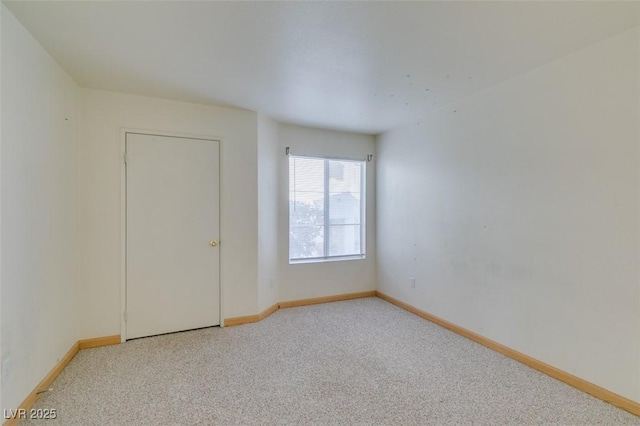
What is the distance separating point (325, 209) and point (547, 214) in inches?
99.1

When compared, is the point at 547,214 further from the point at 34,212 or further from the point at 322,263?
the point at 34,212

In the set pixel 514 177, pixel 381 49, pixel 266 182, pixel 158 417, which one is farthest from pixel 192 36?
pixel 514 177

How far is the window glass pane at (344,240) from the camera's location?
4250 mm

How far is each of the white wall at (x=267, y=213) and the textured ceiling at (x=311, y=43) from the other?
76 centimetres

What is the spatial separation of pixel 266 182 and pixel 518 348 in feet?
9.88

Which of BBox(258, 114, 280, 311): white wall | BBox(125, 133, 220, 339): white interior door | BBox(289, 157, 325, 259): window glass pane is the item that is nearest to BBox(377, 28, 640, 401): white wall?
BBox(289, 157, 325, 259): window glass pane

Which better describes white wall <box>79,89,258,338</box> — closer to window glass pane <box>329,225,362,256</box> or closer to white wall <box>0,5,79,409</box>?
white wall <box>0,5,79,409</box>

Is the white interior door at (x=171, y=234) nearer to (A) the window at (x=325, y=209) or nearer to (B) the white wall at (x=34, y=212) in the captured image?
(B) the white wall at (x=34, y=212)

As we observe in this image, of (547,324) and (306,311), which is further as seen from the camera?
(306,311)

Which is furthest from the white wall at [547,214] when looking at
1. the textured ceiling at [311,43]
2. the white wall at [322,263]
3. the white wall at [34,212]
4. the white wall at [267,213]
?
the white wall at [34,212]

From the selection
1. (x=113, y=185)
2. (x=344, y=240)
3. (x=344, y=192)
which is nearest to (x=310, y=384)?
(x=344, y=240)

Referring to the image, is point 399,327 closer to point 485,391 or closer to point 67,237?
point 485,391

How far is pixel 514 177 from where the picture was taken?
2.57 m

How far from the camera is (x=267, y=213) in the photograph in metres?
3.66
